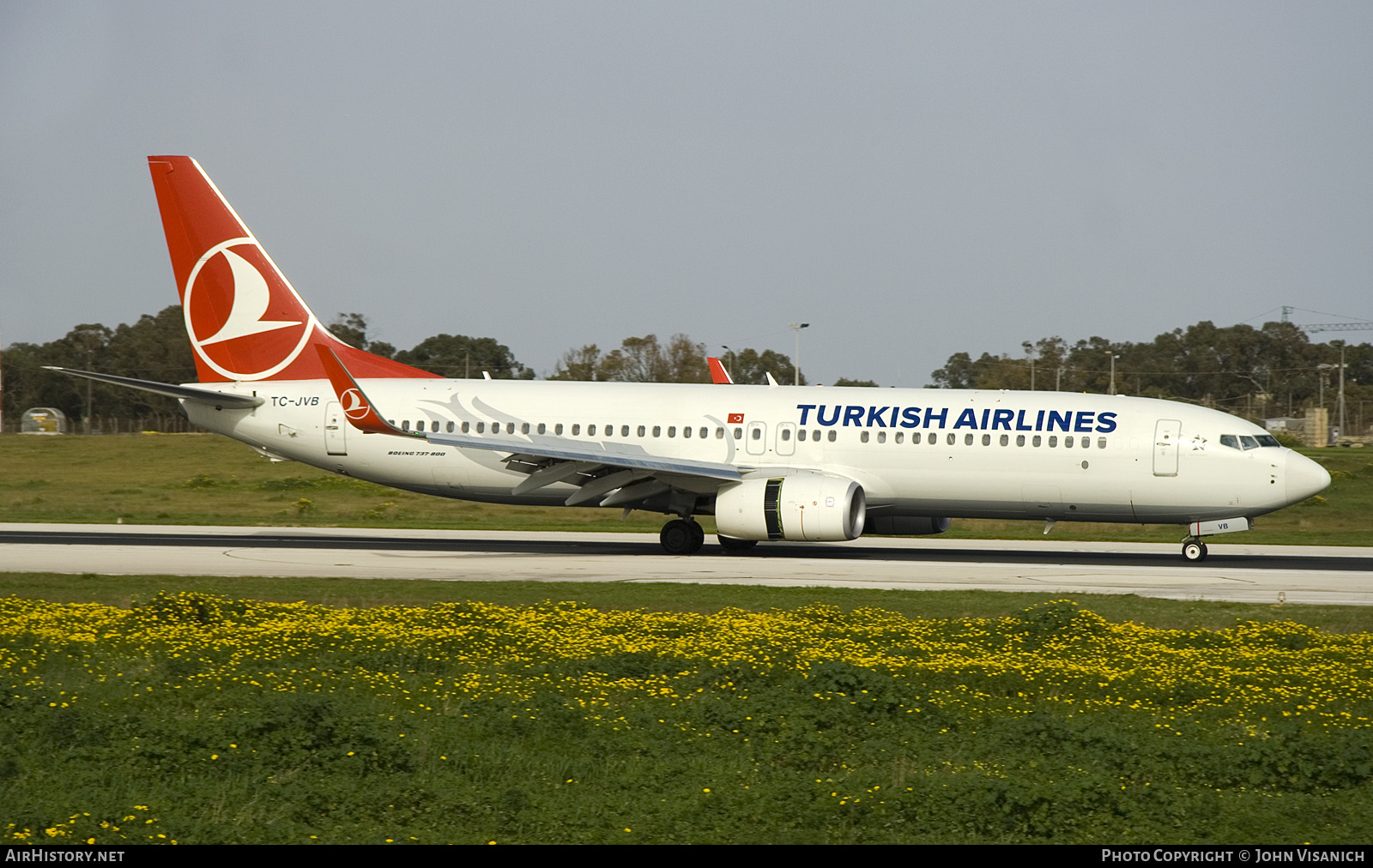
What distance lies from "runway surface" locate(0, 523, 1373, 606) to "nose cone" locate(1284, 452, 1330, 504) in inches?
59.2

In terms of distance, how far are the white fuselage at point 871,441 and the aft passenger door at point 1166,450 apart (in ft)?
0.08

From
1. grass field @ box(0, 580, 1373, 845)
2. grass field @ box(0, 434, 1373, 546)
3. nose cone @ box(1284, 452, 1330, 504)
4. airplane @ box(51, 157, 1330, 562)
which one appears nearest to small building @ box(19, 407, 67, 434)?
grass field @ box(0, 434, 1373, 546)

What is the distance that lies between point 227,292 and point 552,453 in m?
9.92

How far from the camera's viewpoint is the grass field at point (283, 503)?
3534cm

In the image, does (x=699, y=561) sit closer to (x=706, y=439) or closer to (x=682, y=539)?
(x=682, y=539)

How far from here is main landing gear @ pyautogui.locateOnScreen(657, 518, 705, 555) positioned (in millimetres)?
27344

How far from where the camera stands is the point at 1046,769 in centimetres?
938

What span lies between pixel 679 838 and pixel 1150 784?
360cm

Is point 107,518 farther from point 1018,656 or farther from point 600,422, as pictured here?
point 1018,656

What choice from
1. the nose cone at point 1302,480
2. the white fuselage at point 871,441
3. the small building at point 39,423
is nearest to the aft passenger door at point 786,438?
the white fuselage at point 871,441

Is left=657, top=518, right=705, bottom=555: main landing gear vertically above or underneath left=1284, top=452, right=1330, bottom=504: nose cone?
underneath

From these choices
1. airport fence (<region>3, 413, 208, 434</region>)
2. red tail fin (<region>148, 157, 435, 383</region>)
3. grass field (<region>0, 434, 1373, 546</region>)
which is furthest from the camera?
airport fence (<region>3, 413, 208, 434</region>)

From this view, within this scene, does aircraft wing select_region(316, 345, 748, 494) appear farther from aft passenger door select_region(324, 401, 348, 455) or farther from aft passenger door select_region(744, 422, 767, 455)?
aft passenger door select_region(324, 401, 348, 455)

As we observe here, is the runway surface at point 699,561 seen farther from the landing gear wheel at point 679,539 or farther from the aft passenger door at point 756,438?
the aft passenger door at point 756,438
